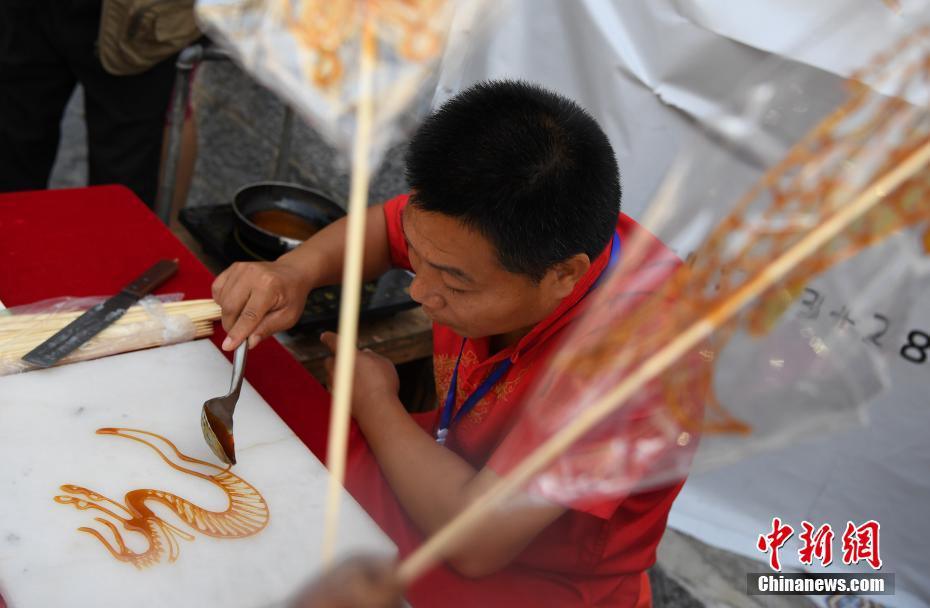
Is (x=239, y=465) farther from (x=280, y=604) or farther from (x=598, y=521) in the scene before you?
(x=598, y=521)

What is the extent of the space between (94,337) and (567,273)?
2.26 feet

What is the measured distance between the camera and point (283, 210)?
1970mm

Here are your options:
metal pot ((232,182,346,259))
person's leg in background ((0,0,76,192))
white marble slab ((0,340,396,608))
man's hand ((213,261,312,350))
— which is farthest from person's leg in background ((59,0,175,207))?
white marble slab ((0,340,396,608))

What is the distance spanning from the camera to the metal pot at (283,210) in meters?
1.89

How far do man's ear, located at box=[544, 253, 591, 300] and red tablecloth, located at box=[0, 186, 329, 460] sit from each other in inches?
15.8

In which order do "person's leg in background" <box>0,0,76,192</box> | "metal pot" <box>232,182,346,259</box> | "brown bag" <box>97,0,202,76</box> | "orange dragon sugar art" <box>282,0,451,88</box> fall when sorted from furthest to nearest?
"person's leg in background" <box>0,0,76,192</box>, "brown bag" <box>97,0,202,76</box>, "metal pot" <box>232,182,346,259</box>, "orange dragon sugar art" <box>282,0,451,88</box>

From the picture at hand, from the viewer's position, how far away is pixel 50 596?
79 cm

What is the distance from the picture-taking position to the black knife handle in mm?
1307

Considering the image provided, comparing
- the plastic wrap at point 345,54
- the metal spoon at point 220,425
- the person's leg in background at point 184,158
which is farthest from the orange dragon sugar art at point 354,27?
the person's leg in background at point 184,158

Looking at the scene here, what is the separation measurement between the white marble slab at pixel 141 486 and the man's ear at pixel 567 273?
1.29 feet

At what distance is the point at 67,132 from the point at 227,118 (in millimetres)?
943

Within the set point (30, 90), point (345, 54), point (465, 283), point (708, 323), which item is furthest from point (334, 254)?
point (30, 90)

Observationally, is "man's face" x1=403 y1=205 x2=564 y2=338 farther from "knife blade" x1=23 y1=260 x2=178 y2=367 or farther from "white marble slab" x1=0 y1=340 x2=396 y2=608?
"knife blade" x1=23 y1=260 x2=178 y2=367

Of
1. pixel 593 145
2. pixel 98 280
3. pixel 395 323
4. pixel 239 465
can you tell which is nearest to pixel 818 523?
pixel 395 323
